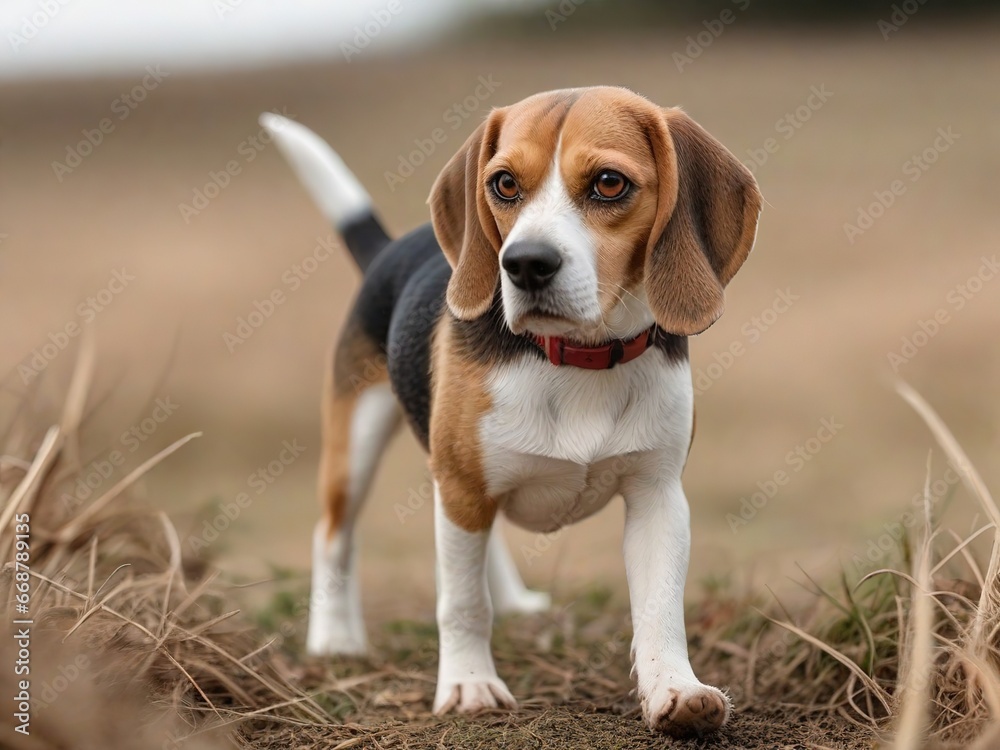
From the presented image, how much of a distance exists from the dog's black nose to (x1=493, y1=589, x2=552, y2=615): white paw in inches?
115

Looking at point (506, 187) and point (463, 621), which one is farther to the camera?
point (463, 621)

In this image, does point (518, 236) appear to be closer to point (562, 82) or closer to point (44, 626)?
point (44, 626)

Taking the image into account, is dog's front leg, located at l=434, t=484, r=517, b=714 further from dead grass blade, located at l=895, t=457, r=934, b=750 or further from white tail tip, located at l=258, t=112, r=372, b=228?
white tail tip, located at l=258, t=112, r=372, b=228

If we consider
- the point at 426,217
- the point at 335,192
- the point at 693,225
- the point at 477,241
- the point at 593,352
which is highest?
the point at 693,225

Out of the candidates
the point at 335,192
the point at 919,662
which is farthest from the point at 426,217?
the point at 919,662

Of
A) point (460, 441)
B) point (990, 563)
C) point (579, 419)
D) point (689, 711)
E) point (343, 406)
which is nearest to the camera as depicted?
point (689, 711)

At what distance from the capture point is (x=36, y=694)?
8.67 feet

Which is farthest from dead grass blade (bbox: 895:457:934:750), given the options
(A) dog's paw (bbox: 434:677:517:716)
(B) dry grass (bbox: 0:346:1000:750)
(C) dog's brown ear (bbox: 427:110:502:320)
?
(C) dog's brown ear (bbox: 427:110:502:320)

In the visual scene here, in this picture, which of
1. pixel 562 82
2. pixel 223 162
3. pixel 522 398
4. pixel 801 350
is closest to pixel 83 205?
pixel 223 162

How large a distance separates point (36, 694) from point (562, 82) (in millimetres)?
12499

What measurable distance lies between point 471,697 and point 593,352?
130 centimetres

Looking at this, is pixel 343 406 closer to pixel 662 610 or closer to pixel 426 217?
pixel 662 610

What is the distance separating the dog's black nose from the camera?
2.89 m

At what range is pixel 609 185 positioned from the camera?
3082 mm
